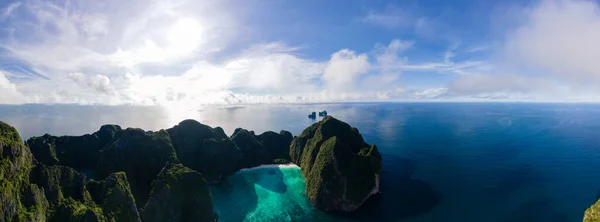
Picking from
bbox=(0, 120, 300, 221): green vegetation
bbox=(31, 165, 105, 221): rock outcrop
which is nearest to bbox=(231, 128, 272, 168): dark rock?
bbox=(0, 120, 300, 221): green vegetation

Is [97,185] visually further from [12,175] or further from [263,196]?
[263,196]

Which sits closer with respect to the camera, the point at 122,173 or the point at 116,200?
the point at 116,200

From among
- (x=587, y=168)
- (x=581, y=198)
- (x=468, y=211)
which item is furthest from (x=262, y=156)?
(x=587, y=168)

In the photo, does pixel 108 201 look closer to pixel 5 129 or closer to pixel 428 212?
pixel 5 129

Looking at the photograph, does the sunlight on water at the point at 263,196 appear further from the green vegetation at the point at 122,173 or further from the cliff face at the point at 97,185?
the cliff face at the point at 97,185

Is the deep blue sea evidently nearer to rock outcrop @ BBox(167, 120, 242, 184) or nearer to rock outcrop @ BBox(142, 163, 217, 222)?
rock outcrop @ BBox(167, 120, 242, 184)

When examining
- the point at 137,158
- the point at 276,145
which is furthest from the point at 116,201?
the point at 276,145
